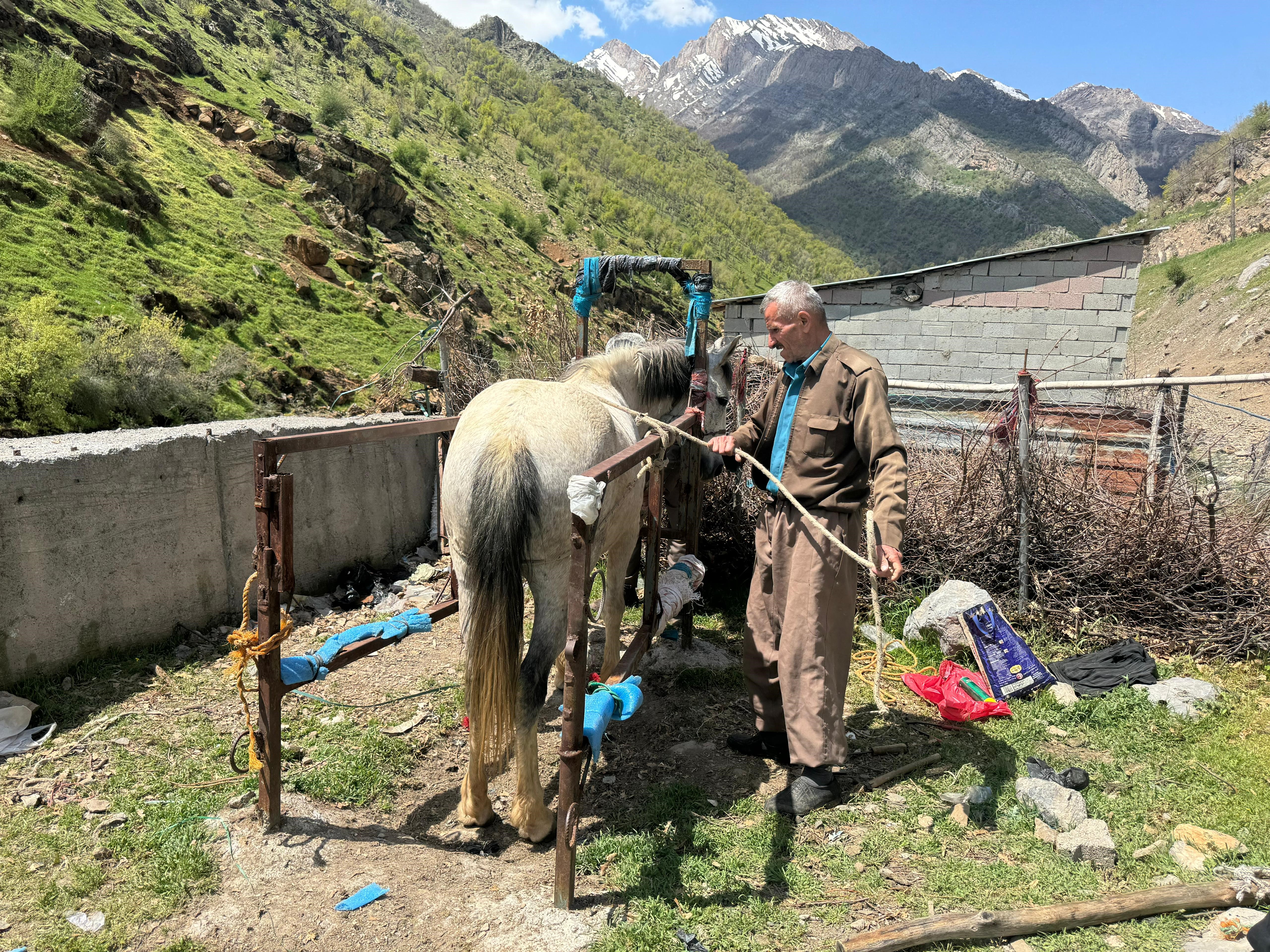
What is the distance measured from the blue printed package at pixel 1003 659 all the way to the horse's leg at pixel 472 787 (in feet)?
9.75

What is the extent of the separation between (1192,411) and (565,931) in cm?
541

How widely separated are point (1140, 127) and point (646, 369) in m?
215

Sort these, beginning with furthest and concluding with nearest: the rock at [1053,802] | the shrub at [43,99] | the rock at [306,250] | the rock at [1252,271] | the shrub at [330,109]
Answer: the shrub at [330,109] < the rock at [1252,271] < the rock at [306,250] < the shrub at [43,99] < the rock at [1053,802]

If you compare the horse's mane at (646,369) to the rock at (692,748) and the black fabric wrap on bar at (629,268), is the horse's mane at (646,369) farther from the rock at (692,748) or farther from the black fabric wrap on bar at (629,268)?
the rock at (692,748)

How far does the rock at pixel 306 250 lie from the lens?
1591cm

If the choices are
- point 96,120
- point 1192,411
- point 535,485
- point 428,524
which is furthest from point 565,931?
point 96,120

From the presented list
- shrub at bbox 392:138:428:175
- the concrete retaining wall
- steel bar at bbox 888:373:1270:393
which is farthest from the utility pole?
the concrete retaining wall

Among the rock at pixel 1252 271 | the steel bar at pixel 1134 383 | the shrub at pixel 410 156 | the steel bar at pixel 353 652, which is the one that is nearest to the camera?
the steel bar at pixel 353 652

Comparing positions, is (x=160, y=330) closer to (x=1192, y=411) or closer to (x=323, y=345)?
(x=323, y=345)

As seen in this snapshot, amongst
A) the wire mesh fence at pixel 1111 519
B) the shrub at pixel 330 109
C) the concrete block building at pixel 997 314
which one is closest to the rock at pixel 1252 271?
the concrete block building at pixel 997 314

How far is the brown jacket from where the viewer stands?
2766 millimetres

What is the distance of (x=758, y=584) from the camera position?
129 inches

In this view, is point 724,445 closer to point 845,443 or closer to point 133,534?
point 845,443

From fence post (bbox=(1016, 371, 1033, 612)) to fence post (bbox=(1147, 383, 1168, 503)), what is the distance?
765 millimetres
